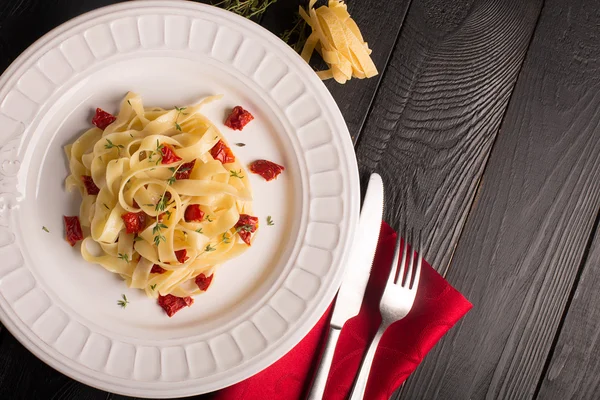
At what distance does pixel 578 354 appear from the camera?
8.69 ft

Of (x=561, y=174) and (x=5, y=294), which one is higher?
(x=561, y=174)

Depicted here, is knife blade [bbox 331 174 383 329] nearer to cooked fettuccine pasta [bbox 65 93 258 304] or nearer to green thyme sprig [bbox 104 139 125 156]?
cooked fettuccine pasta [bbox 65 93 258 304]

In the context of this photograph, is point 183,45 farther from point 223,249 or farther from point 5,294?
point 5,294

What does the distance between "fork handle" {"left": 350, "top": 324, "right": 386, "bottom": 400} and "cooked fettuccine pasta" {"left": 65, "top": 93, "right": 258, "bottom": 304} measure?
731 millimetres

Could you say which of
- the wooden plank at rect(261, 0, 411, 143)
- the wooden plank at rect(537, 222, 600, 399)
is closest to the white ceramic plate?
the wooden plank at rect(261, 0, 411, 143)

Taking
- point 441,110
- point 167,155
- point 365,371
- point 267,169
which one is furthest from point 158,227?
point 441,110

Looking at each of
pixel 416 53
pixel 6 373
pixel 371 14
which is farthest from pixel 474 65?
pixel 6 373

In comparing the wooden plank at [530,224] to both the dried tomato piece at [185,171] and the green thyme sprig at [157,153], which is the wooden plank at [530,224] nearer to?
the dried tomato piece at [185,171]

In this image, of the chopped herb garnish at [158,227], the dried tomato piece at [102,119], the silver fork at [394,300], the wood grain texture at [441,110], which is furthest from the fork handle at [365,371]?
the dried tomato piece at [102,119]

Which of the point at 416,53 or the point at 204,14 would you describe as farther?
the point at 416,53

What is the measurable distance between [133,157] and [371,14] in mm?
1303

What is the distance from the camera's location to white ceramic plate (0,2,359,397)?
209cm

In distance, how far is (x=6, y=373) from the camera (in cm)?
236

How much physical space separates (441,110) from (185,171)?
1246mm
